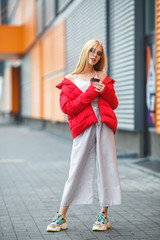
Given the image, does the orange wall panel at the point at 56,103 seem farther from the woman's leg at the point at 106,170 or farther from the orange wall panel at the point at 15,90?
the orange wall panel at the point at 15,90

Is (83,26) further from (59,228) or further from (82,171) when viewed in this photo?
(59,228)

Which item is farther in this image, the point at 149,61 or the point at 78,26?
the point at 78,26

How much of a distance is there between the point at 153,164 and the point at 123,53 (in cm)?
304

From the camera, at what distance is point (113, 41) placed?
1148 cm

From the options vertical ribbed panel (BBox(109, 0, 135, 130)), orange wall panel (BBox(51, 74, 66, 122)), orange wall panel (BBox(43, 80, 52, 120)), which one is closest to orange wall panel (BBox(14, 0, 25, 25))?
orange wall panel (BBox(43, 80, 52, 120))

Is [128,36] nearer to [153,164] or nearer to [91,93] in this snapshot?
[153,164]

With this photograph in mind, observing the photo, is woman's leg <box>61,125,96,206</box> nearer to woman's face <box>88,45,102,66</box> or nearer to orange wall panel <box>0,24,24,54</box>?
woman's face <box>88,45,102,66</box>

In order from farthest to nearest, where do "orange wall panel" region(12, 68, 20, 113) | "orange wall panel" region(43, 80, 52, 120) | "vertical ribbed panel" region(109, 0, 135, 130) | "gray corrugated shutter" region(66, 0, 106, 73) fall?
"orange wall panel" region(12, 68, 20, 113), "orange wall panel" region(43, 80, 52, 120), "gray corrugated shutter" region(66, 0, 106, 73), "vertical ribbed panel" region(109, 0, 135, 130)

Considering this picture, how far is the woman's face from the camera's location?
4379mm

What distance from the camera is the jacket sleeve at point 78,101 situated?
428 cm

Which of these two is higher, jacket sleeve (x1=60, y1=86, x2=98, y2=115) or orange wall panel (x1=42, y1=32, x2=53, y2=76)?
orange wall panel (x1=42, y1=32, x2=53, y2=76)

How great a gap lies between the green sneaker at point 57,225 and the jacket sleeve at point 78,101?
1045 mm

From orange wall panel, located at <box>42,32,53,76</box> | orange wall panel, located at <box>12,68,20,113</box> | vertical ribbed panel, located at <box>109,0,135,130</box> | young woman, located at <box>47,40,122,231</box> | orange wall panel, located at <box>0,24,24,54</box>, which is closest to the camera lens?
young woman, located at <box>47,40,122,231</box>

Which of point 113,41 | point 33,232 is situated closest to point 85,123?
point 33,232
